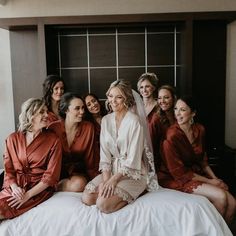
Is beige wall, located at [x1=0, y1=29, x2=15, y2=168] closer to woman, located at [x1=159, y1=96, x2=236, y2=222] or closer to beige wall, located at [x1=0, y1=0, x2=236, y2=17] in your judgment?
beige wall, located at [x1=0, y1=0, x2=236, y2=17]

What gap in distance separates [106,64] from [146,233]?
2.09 meters

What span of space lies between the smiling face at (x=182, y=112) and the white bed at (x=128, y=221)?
669mm

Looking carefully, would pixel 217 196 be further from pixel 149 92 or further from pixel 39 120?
pixel 39 120

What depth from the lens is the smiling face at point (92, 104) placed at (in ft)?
9.01

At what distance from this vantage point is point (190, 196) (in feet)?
7.09

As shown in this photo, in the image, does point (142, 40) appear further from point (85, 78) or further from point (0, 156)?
point (0, 156)

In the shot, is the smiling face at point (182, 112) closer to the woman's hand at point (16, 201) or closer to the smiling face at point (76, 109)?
the smiling face at point (76, 109)

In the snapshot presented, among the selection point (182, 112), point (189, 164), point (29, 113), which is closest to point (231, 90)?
point (182, 112)

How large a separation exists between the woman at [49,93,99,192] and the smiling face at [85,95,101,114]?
0.72 feet

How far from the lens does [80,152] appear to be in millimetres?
2512

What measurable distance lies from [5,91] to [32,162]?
5.40ft

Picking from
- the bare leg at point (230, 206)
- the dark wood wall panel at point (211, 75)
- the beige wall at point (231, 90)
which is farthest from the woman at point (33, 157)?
the beige wall at point (231, 90)

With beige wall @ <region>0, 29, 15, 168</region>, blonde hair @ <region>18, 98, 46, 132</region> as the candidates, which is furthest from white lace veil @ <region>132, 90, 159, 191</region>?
beige wall @ <region>0, 29, 15, 168</region>

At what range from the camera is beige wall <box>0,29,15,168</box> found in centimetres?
353
